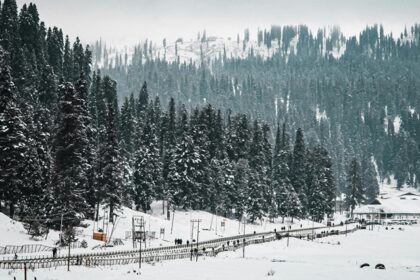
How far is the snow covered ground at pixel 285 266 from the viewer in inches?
1768

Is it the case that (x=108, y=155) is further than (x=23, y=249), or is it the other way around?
(x=108, y=155)

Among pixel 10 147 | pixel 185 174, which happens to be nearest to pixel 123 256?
pixel 10 147

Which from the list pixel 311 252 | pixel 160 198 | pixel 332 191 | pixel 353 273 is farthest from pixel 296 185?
pixel 353 273

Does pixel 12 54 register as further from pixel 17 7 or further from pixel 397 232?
pixel 397 232

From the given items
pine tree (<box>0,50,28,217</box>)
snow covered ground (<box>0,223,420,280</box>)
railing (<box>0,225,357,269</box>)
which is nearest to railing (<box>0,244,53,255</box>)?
railing (<box>0,225,357,269</box>)

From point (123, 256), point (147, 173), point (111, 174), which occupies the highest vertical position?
point (147, 173)

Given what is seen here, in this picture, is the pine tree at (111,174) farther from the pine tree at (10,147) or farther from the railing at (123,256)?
the pine tree at (10,147)

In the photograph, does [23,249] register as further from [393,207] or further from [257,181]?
[393,207]

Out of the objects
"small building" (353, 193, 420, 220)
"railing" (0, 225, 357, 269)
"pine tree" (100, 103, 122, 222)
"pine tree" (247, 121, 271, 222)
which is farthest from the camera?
"small building" (353, 193, 420, 220)

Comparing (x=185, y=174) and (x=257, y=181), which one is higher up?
(x=185, y=174)

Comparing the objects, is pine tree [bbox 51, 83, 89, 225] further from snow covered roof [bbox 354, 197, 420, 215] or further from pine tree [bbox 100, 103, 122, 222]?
snow covered roof [bbox 354, 197, 420, 215]

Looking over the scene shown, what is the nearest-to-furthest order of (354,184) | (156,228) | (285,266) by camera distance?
1. (285,266)
2. (156,228)
3. (354,184)

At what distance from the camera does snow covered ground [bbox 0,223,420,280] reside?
44906 millimetres

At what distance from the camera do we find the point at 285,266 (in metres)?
57.3
